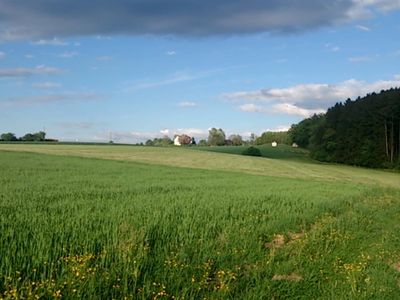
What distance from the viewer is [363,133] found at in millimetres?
91188

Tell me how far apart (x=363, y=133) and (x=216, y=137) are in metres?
97.0

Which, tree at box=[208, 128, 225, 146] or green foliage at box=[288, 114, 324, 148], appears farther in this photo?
tree at box=[208, 128, 225, 146]

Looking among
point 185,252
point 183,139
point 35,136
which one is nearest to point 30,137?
point 35,136

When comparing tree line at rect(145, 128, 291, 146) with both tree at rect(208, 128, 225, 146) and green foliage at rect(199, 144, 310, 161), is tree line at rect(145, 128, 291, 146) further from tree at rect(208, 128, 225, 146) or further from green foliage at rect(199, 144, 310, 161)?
green foliage at rect(199, 144, 310, 161)

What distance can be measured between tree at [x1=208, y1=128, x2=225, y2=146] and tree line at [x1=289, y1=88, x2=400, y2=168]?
270 ft

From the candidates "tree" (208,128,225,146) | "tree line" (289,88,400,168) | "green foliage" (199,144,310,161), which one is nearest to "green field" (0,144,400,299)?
"tree line" (289,88,400,168)

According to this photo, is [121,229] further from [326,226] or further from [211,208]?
[326,226]

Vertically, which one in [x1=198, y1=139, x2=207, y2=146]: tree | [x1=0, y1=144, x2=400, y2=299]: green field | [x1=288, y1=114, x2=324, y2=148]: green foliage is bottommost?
[x1=0, y1=144, x2=400, y2=299]: green field

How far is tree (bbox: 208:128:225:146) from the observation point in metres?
183

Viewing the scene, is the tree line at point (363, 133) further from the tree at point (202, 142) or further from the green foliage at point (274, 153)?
the tree at point (202, 142)

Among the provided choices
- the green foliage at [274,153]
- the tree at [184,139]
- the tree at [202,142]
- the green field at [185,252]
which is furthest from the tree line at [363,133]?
the tree at [184,139]

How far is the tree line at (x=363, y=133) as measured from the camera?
8688cm

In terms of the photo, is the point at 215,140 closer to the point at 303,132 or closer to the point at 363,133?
the point at 303,132

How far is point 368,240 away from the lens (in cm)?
1345
